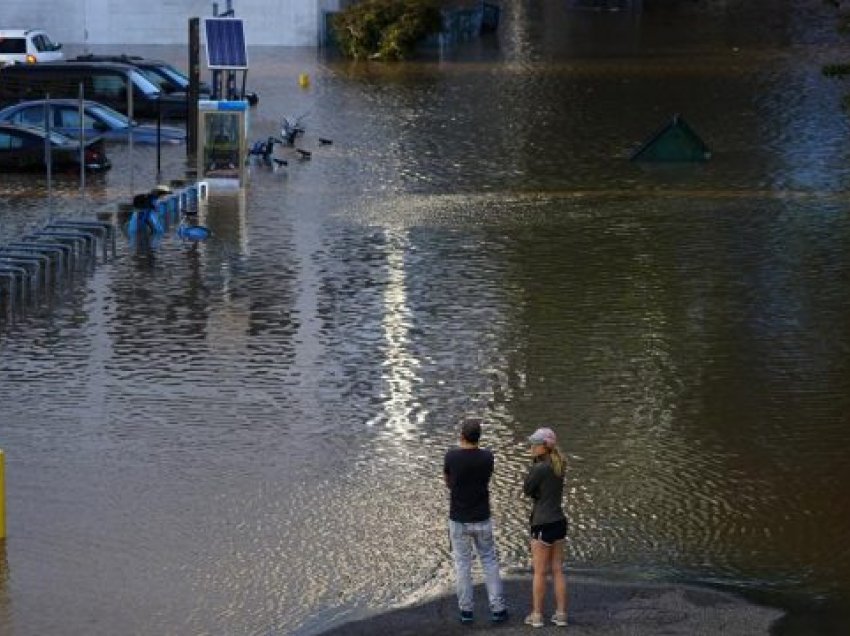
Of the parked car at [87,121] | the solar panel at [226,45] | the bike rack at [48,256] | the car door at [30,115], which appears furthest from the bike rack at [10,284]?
the car door at [30,115]

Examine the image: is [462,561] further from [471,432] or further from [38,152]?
[38,152]

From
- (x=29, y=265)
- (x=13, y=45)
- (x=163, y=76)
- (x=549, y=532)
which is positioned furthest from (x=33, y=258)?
(x=13, y=45)

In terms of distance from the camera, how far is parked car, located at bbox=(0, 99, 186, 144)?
115 ft

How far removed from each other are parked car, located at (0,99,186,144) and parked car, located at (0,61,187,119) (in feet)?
6.21

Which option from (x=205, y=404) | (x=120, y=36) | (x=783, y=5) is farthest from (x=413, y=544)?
(x=783, y=5)

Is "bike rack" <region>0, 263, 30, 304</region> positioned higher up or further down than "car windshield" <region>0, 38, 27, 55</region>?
further down

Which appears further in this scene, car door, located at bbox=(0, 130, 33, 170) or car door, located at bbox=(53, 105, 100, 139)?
car door, located at bbox=(53, 105, 100, 139)

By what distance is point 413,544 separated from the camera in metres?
14.0

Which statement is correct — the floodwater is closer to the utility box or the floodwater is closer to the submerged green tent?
the submerged green tent

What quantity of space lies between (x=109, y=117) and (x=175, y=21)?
75.4ft

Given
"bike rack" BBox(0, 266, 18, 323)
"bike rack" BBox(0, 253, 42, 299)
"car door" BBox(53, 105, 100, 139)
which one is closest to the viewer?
"bike rack" BBox(0, 266, 18, 323)

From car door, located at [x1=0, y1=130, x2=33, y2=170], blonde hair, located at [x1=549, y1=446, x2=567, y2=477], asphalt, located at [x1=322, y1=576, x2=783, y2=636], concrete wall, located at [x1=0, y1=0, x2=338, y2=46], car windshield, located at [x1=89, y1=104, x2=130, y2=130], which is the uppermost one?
concrete wall, located at [x1=0, y1=0, x2=338, y2=46]

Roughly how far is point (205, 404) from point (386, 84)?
30386 millimetres

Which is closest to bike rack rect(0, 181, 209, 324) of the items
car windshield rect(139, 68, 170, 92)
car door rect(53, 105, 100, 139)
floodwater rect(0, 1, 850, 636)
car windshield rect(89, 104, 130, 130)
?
floodwater rect(0, 1, 850, 636)
